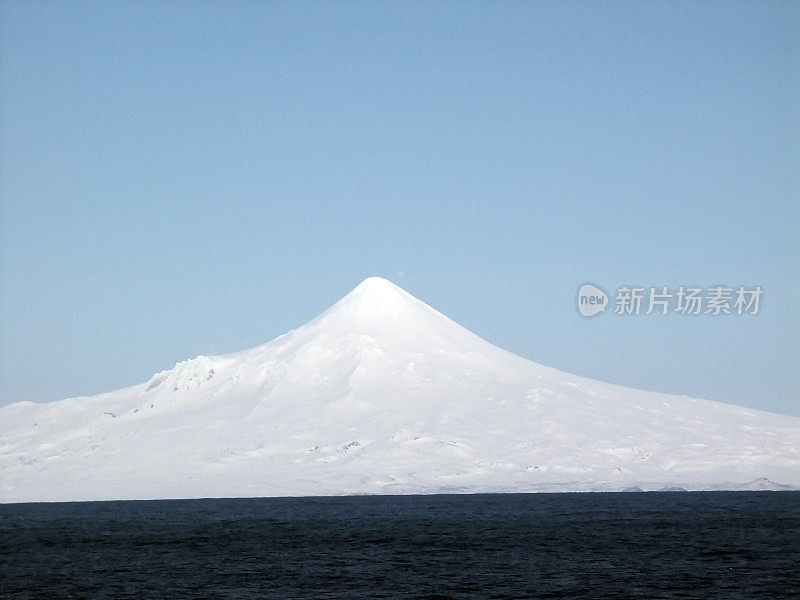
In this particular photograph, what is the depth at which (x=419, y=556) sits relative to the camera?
6750 cm

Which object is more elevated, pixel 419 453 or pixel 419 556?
pixel 419 453

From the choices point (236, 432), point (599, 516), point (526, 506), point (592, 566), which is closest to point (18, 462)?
point (236, 432)

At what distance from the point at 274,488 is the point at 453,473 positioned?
2801 centimetres

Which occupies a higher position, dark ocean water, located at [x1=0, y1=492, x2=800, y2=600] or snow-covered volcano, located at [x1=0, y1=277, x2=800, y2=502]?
snow-covered volcano, located at [x1=0, y1=277, x2=800, y2=502]

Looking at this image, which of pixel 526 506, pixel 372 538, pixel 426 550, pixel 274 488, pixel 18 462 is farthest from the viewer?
pixel 18 462

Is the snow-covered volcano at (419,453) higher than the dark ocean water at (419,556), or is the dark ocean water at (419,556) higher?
the snow-covered volcano at (419,453)

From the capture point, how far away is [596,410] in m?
192

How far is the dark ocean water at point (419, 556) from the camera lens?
166ft

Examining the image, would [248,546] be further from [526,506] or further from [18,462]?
[18,462]

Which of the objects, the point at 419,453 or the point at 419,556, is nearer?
the point at 419,556

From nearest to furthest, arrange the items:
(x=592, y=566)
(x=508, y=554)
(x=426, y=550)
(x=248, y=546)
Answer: (x=592, y=566)
(x=508, y=554)
(x=426, y=550)
(x=248, y=546)

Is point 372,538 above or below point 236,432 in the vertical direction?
below

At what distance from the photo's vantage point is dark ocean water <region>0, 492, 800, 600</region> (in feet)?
166

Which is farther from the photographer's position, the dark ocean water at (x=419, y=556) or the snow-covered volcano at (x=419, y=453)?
the snow-covered volcano at (x=419, y=453)
